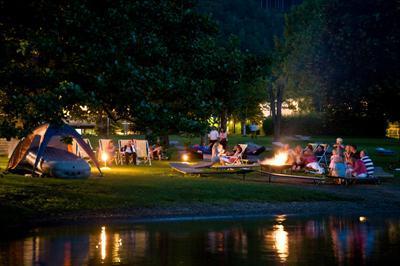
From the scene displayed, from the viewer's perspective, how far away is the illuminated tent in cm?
2569

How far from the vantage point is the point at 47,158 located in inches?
1056

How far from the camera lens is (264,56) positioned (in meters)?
19.0

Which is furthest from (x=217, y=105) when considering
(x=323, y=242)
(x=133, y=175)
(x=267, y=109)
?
(x=267, y=109)

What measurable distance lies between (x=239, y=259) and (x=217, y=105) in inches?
217

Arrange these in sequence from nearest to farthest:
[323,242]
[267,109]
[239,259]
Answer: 1. [239,259]
2. [323,242]
3. [267,109]

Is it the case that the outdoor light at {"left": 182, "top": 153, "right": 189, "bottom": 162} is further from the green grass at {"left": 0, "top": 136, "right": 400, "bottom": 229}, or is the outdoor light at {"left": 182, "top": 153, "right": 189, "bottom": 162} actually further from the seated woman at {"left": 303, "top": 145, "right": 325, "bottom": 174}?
the green grass at {"left": 0, "top": 136, "right": 400, "bottom": 229}

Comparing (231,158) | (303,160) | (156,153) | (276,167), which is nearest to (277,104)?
(156,153)

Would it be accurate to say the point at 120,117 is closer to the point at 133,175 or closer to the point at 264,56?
the point at 264,56

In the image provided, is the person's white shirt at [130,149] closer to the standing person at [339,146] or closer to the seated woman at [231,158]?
the seated woman at [231,158]

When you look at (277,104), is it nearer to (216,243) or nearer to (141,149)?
(141,149)

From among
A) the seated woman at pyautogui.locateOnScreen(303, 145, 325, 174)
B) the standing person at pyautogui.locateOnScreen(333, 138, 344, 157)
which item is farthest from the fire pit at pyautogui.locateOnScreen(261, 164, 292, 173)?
the standing person at pyautogui.locateOnScreen(333, 138, 344, 157)

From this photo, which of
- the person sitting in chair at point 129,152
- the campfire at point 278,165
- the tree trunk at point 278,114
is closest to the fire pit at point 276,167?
the campfire at point 278,165

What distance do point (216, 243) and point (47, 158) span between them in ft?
45.0

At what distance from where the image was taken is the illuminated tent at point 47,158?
2569 cm
